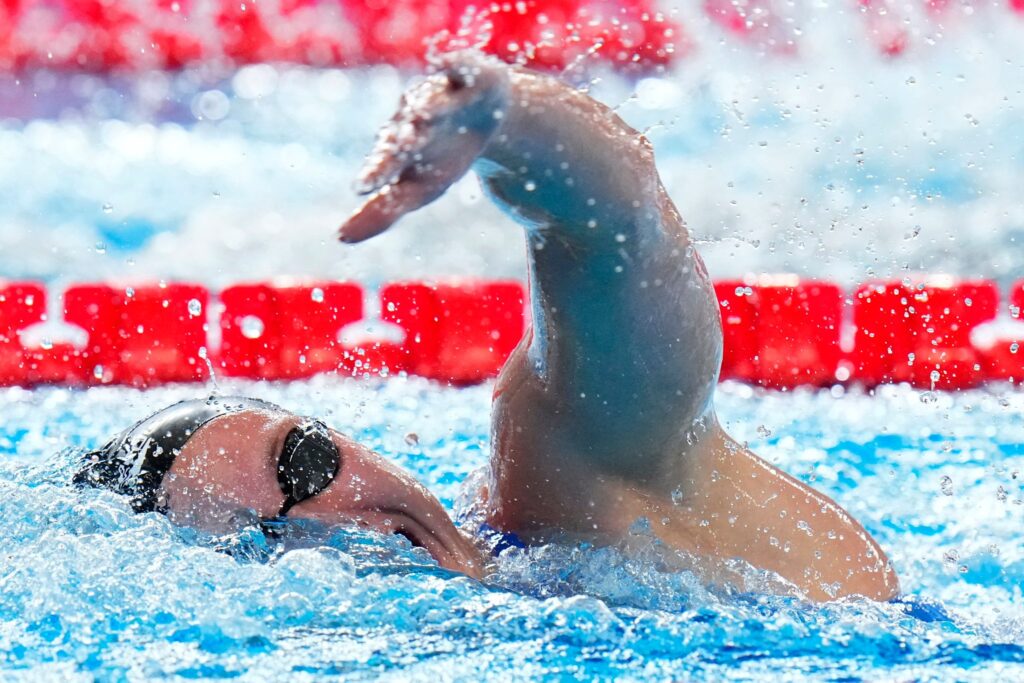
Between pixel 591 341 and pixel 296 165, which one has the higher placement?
pixel 296 165

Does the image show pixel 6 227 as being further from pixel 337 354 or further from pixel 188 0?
pixel 337 354

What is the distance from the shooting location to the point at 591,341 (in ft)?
3.33

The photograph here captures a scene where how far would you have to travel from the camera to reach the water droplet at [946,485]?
7.35 ft

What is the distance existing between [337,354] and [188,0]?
2.73 meters

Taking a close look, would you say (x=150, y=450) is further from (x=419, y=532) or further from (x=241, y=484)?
(x=419, y=532)

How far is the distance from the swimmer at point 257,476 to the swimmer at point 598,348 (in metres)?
0.12

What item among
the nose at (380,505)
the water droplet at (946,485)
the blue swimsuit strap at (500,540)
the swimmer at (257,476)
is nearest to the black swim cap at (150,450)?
the swimmer at (257,476)

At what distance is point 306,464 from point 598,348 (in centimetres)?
28

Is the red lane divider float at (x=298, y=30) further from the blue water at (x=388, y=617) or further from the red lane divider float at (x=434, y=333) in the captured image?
the blue water at (x=388, y=617)

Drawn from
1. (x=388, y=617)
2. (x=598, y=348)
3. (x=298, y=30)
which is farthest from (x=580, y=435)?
(x=298, y=30)

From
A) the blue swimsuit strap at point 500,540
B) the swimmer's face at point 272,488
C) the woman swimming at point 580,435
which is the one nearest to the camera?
the woman swimming at point 580,435

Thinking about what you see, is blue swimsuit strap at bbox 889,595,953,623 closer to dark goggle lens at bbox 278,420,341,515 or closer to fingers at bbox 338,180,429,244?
dark goggle lens at bbox 278,420,341,515

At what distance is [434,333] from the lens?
3.29 meters

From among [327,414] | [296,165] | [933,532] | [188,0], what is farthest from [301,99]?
[933,532]
